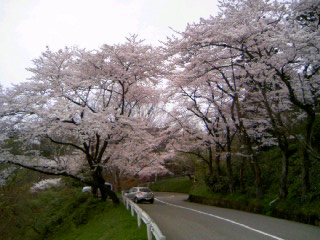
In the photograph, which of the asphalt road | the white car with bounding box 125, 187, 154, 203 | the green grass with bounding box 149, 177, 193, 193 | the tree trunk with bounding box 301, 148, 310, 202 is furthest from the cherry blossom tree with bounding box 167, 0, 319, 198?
the green grass with bounding box 149, 177, 193, 193

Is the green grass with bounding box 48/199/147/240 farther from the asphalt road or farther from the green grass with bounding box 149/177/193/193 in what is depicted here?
the green grass with bounding box 149/177/193/193

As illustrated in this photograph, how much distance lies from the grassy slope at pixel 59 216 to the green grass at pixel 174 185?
21145 mm

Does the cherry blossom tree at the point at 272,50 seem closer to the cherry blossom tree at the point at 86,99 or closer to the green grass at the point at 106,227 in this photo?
the cherry blossom tree at the point at 86,99

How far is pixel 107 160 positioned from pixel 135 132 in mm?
3638

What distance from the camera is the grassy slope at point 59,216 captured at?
13.8 meters

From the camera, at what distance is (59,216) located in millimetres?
22203

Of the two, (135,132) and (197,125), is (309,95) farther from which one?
(197,125)

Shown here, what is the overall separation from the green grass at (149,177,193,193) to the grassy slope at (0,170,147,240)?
21145 mm

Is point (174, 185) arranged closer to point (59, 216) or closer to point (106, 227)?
point (59, 216)

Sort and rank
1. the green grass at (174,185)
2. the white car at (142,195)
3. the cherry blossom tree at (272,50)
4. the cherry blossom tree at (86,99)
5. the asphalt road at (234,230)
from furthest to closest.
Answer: the green grass at (174,185)
the white car at (142,195)
the cherry blossom tree at (86,99)
the cherry blossom tree at (272,50)
the asphalt road at (234,230)

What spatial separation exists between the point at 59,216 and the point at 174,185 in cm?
2577

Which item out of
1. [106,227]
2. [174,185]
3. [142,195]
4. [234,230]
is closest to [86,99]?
[106,227]

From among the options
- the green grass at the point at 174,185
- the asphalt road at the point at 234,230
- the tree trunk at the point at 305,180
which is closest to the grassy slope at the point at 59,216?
the asphalt road at the point at 234,230

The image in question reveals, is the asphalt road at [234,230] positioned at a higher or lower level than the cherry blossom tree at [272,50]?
lower
